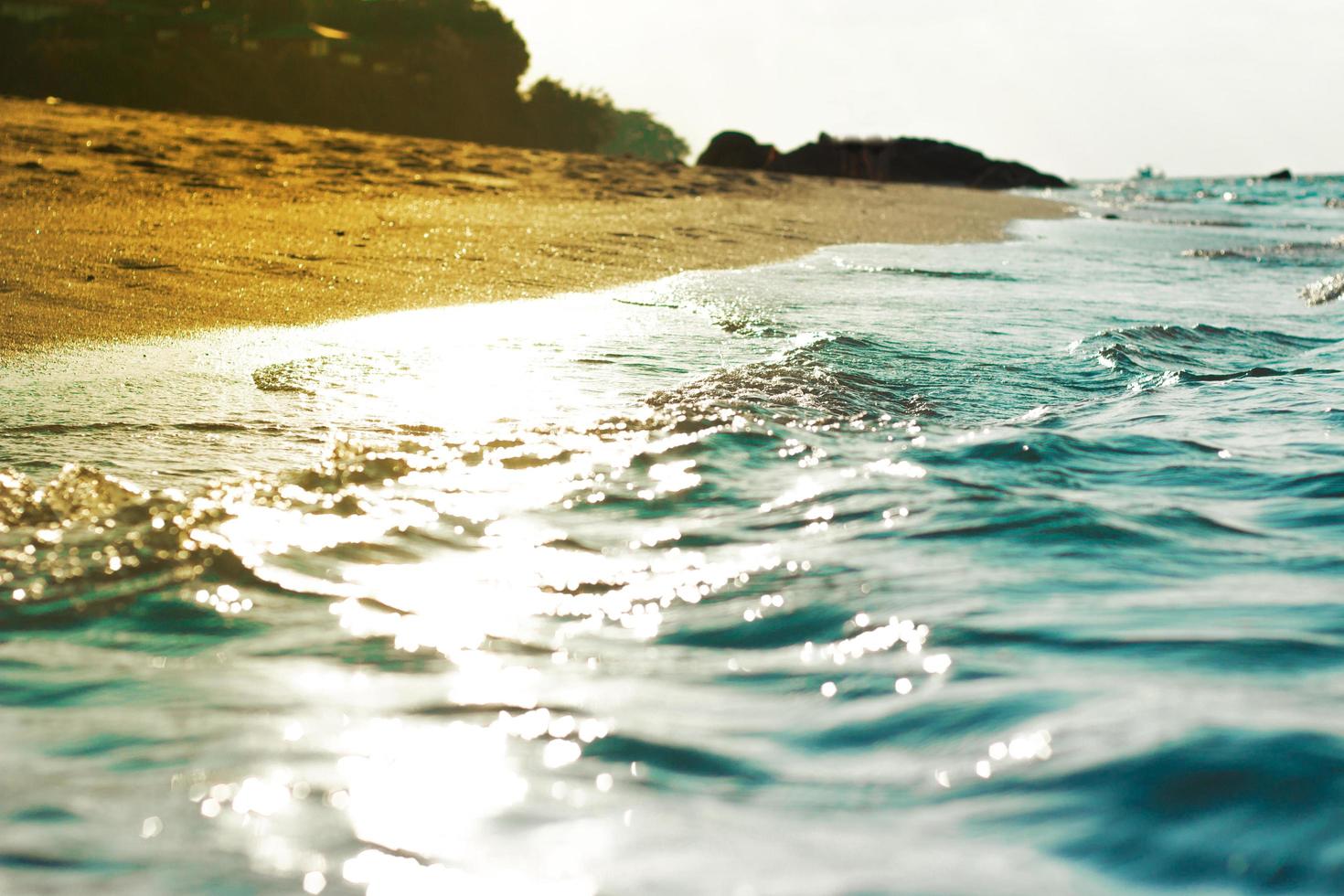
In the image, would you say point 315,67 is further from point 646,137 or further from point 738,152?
point 646,137

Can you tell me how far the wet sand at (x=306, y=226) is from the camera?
14.7ft

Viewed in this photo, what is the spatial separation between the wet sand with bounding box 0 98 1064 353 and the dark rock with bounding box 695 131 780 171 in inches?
817

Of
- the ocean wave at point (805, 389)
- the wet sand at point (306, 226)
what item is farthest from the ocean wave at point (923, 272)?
the ocean wave at point (805, 389)

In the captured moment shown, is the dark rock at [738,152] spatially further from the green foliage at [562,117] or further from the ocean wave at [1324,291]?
the ocean wave at [1324,291]

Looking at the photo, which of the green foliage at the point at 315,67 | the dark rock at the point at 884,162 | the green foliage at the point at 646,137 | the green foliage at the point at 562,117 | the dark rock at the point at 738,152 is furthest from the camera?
the green foliage at the point at 646,137

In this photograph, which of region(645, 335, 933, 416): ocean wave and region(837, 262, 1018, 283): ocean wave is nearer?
region(645, 335, 933, 416): ocean wave

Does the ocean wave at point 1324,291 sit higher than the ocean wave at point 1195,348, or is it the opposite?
the ocean wave at point 1324,291

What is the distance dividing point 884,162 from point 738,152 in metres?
4.50

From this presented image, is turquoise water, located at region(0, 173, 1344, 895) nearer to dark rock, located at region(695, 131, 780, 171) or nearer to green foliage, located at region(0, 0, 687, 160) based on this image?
green foliage, located at region(0, 0, 687, 160)

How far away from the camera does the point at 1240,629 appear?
2.03 metres

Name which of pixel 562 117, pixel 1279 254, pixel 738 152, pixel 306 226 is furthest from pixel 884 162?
pixel 306 226

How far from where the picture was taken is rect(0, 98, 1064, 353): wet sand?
447 cm

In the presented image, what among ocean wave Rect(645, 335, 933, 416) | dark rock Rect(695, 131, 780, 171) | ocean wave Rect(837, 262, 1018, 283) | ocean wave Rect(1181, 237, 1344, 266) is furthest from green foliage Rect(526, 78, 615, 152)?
ocean wave Rect(645, 335, 933, 416)

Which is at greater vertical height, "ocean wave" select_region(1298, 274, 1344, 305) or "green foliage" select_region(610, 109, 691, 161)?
"green foliage" select_region(610, 109, 691, 161)
